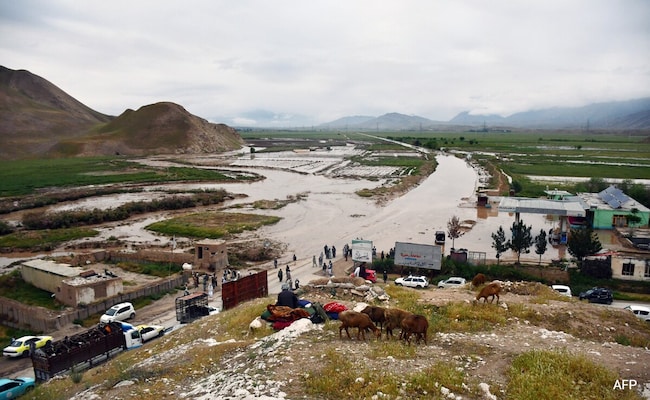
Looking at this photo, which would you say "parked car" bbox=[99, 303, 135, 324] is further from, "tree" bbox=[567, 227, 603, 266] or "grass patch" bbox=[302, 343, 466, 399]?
"tree" bbox=[567, 227, 603, 266]

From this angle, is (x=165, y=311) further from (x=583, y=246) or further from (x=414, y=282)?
(x=583, y=246)

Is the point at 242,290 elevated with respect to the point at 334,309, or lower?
lower

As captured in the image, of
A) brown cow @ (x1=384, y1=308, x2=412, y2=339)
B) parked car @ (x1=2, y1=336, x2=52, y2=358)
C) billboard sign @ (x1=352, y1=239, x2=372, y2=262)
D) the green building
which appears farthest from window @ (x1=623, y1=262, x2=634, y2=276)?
A: parked car @ (x1=2, y1=336, x2=52, y2=358)

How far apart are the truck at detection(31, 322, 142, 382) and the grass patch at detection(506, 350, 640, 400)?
1389 cm

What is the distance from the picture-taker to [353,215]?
49.8 meters

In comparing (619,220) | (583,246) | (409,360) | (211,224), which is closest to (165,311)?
(409,360)

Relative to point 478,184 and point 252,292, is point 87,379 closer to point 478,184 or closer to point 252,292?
point 252,292

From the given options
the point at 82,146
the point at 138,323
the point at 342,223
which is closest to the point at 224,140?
the point at 82,146

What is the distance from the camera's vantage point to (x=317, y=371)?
9500 millimetres

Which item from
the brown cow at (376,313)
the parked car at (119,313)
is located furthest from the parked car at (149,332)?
the brown cow at (376,313)

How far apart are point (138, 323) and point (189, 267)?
8412 millimetres

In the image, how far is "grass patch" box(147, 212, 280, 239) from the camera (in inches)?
1639

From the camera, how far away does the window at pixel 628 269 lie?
2619cm

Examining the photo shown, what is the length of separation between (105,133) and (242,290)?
5554 inches
